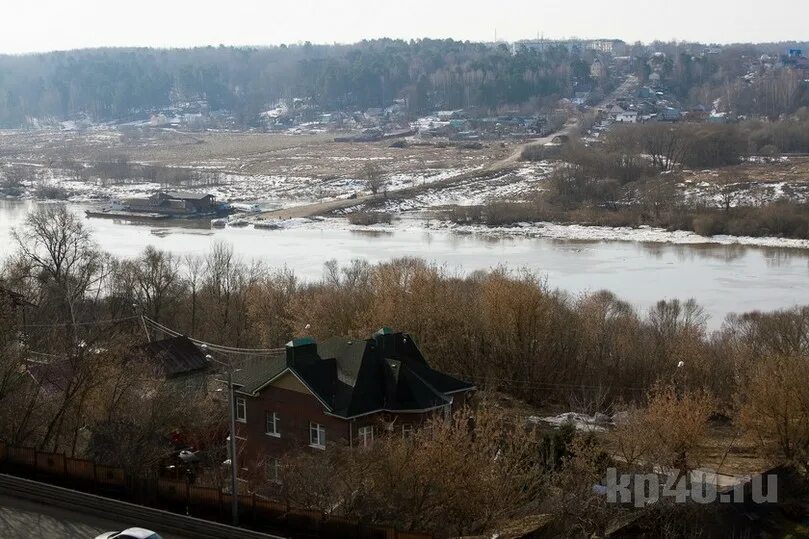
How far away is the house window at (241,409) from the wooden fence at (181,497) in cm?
323

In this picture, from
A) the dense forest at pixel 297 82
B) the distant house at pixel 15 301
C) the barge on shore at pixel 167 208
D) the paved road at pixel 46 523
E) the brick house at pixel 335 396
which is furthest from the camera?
the dense forest at pixel 297 82

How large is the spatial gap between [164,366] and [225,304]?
4.98 metres

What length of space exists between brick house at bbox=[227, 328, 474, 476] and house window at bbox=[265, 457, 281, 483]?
25mm

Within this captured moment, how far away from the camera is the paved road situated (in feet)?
28.6

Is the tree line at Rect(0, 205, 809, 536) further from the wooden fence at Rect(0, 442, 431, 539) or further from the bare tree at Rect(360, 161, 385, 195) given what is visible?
the bare tree at Rect(360, 161, 385, 195)

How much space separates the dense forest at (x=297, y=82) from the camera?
9154cm

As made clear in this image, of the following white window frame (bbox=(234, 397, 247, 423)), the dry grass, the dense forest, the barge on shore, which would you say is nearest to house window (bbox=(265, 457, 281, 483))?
white window frame (bbox=(234, 397, 247, 423))

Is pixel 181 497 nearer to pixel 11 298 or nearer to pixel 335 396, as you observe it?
pixel 335 396

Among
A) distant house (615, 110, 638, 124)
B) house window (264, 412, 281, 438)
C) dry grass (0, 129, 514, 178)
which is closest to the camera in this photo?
house window (264, 412, 281, 438)

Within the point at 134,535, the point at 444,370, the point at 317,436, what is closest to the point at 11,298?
the point at 317,436

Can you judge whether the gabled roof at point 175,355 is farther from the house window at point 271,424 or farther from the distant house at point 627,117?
the distant house at point 627,117

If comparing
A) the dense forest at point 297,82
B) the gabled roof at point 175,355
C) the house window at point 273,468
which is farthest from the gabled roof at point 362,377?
the dense forest at point 297,82

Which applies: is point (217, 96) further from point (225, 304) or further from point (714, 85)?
point (225, 304)

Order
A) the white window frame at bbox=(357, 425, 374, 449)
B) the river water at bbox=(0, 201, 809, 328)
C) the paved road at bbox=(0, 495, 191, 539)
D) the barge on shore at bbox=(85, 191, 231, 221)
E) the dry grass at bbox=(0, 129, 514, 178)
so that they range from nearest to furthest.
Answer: the paved road at bbox=(0, 495, 191, 539) < the white window frame at bbox=(357, 425, 374, 449) < the river water at bbox=(0, 201, 809, 328) < the barge on shore at bbox=(85, 191, 231, 221) < the dry grass at bbox=(0, 129, 514, 178)
